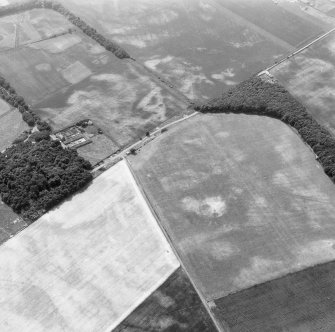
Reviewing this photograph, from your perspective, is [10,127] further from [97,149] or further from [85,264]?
[85,264]

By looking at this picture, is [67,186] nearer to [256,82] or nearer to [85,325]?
[85,325]

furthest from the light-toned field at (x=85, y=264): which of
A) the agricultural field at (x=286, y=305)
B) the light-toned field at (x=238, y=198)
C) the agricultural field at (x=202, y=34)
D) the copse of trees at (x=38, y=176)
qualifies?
the agricultural field at (x=202, y=34)

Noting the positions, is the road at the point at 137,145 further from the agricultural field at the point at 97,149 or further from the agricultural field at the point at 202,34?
the agricultural field at the point at 202,34

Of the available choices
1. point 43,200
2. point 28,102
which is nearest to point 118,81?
point 28,102

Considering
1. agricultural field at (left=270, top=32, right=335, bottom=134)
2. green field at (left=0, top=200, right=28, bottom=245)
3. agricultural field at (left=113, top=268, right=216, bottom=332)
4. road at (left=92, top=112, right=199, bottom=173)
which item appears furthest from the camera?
agricultural field at (left=270, top=32, right=335, bottom=134)

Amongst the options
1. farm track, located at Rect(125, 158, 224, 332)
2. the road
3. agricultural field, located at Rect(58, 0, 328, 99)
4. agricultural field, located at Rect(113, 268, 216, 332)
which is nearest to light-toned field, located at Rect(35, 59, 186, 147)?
the road

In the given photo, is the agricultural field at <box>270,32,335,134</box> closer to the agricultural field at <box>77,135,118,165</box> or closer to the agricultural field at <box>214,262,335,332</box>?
the agricultural field at <box>214,262,335,332</box>
